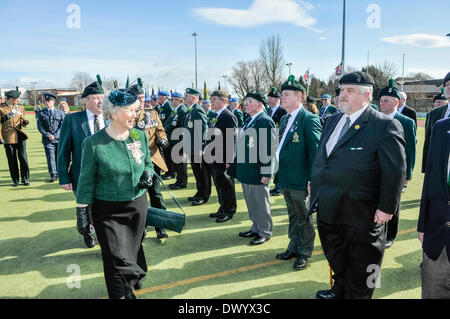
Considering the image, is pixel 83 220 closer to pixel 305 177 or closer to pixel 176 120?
pixel 305 177

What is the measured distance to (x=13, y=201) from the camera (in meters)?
7.32

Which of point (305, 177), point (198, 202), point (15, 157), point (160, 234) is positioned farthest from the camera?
point (15, 157)

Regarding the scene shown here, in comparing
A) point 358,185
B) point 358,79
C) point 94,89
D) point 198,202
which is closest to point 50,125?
point 198,202

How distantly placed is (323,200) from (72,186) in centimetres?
345

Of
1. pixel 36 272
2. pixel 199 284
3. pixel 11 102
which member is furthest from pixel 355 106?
pixel 11 102

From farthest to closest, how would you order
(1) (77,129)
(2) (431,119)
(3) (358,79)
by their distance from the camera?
(2) (431,119), (1) (77,129), (3) (358,79)

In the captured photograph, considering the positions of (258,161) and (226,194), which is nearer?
(258,161)

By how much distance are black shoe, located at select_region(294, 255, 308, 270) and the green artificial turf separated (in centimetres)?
7

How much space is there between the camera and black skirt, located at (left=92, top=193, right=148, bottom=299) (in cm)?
287

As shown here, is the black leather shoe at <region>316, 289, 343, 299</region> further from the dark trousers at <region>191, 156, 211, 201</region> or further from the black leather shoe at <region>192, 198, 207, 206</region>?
the dark trousers at <region>191, 156, 211, 201</region>

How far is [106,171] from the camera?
2848mm

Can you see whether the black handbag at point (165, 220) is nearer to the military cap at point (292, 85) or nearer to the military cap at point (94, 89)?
the military cap at point (94, 89)

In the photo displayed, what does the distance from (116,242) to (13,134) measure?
7.51 m
